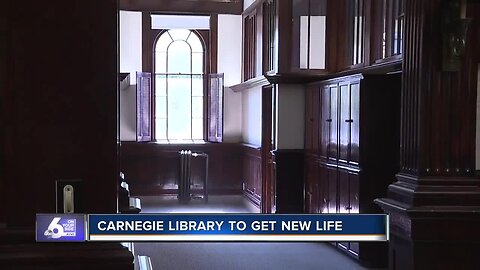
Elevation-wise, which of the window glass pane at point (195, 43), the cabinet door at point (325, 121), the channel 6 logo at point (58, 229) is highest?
the window glass pane at point (195, 43)

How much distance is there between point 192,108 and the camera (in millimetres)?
10461

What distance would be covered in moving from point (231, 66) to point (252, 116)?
1385 mm

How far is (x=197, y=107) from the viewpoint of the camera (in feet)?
34.4

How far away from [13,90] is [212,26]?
8.68 m

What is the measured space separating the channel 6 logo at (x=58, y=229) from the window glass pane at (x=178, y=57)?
8.70 meters

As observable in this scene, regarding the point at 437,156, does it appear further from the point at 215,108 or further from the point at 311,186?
the point at 215,108

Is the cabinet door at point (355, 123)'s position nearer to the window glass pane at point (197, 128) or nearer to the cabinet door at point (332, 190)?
the cabinet door at point (332, 190)

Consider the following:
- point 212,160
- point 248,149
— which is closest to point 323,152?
point 248,149

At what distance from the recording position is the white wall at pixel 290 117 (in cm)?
702

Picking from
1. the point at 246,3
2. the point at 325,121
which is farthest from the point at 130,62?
the point at 325,121

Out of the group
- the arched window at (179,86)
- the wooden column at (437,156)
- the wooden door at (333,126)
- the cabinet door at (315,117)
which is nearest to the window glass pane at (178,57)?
the arched window at (179,86)

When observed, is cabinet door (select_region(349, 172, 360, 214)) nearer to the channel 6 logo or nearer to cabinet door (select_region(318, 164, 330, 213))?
cabinet door (select_region(318, 164, 330, 213))

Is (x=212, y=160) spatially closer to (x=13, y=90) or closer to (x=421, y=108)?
(x=421, y=108)

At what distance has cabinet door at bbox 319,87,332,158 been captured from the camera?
6.18m
